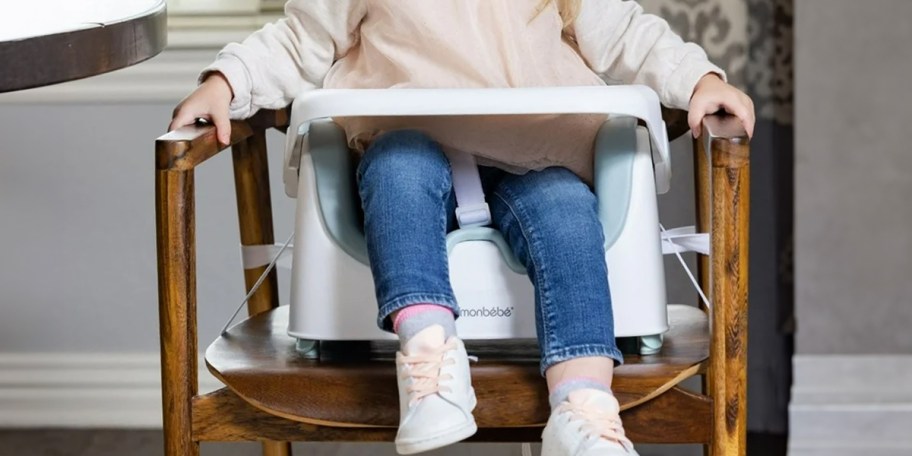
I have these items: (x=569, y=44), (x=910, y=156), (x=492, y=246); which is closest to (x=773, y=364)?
(x=910, y=156)

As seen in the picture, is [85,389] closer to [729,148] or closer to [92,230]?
[92,230]

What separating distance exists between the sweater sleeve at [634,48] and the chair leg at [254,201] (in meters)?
0.36

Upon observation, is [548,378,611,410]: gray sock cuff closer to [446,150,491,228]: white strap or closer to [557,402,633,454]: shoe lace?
[557,402,633,454]: shoe lace

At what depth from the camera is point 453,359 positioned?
976 millimetres

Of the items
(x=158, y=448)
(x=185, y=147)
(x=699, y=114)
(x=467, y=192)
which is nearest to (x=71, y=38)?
(x=185, y=147)

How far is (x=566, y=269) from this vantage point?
1.03 meters

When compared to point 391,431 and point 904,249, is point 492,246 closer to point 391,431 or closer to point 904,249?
point 391,431

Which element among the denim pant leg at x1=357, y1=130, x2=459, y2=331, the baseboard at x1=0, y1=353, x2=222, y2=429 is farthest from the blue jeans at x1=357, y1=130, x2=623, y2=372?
the baseboard at x1=0, y1=353, x2=222, y2=429

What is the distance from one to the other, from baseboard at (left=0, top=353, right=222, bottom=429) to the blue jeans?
0.91 m

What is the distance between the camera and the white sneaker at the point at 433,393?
945 mm

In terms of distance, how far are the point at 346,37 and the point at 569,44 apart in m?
0.23

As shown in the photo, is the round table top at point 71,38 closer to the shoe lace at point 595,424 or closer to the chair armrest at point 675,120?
the shoe lace at point 595,424

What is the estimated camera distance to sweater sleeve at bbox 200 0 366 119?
1189 mm

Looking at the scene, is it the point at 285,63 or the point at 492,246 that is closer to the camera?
the point at 492,246
